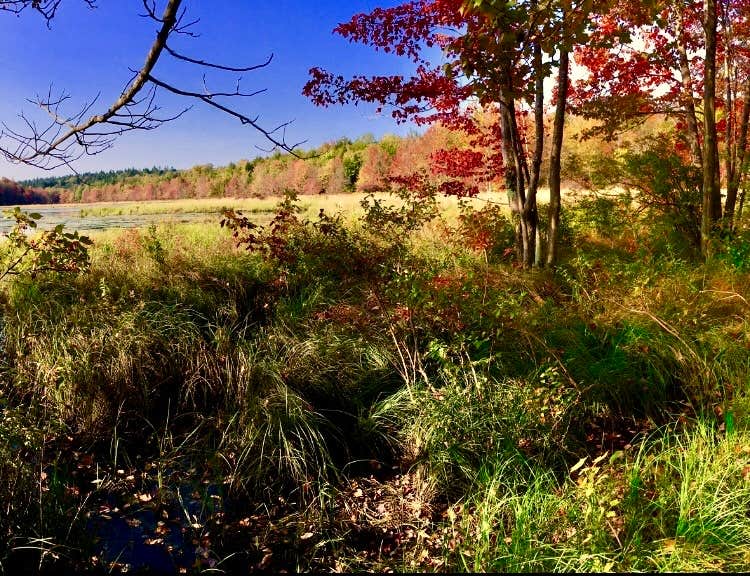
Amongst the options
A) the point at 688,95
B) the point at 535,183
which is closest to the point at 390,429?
the point at 535,183

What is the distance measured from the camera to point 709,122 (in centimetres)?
568

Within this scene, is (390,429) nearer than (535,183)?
Yes

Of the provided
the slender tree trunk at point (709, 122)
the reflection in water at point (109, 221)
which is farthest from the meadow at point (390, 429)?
the reflection in water at point (109, 221)

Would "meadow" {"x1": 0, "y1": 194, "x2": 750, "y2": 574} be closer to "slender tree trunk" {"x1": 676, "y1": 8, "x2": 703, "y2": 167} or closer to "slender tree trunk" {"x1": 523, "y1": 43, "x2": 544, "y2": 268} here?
"slender tree trunk" {"x1": 523, "y1": 43, "x2": 544, "y2": 268}

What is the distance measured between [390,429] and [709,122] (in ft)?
17.6

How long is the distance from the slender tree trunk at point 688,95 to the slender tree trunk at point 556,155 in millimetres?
2144

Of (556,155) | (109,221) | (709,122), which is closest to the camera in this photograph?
(709,122)

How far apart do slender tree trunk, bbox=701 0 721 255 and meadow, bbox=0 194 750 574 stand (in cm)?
41

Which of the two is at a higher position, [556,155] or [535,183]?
[556,155]

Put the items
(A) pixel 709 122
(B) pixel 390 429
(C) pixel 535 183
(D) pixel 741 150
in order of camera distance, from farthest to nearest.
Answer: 1. (D) pixel 741 150
2. (C) pixel 535 183
3. (A) pixel 709 122
4. (B) pixel 390 429

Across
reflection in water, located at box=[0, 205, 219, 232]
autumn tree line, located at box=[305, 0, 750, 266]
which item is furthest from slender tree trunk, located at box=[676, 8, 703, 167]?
reflection in water, located at box=[0, 205, 219, 232]

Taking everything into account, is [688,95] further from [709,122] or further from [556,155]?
[556,155]

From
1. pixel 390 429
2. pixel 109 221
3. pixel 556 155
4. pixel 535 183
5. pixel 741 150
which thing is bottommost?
pixel 390 429

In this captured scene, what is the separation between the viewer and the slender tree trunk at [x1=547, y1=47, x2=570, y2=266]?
5.89 meters
